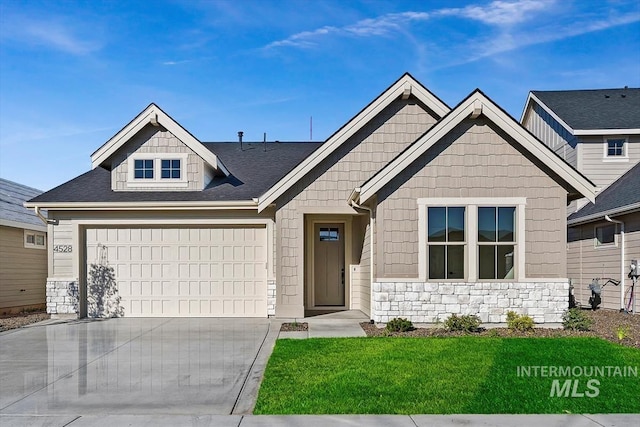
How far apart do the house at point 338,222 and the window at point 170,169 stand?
0.09 feet

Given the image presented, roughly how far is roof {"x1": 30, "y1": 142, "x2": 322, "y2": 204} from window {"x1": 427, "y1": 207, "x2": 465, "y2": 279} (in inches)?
176

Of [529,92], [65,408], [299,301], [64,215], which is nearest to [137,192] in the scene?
[64,215]

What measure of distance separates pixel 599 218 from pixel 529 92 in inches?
343

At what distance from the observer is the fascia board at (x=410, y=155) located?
1103 cm

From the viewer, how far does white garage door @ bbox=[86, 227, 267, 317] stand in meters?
13.8

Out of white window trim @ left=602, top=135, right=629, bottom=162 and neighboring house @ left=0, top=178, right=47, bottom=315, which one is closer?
neighboring house @ left=0, top=178, right=47, bottom=315

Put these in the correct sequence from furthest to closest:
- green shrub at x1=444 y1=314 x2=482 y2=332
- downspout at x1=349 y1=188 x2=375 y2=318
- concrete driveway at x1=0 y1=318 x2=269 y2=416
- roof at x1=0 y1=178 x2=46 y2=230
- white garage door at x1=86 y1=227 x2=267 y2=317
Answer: roof at x1=0 y1=178 x2=46 y2=230 < white garage door at x1=86 y1=227 x2=267 y2=317 < downspout at x1=349 y1=188 x2=375 y2=318 < green shrub at x1=444 y1=314 x2=482 y2=332 < concrete driveway at x1=0 y1=318 x2=269 y2=416

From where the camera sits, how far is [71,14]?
12359mm

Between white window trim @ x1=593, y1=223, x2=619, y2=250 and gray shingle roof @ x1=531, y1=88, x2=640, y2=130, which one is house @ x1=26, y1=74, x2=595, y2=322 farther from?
gray shingle roof @ x1=531, y1=88, x2=640, y2=130

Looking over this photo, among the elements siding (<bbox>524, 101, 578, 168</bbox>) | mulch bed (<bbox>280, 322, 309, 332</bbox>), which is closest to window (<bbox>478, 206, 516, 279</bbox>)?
mulch bed (<bbox>280, 322, 309, 332</bbox>)

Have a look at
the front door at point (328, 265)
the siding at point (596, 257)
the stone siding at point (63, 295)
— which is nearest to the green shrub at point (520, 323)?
the front door at point (328, 265)

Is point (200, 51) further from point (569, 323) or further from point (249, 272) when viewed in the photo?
point (569, 323)

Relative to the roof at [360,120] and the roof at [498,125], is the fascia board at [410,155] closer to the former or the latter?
the roof at [498,125]

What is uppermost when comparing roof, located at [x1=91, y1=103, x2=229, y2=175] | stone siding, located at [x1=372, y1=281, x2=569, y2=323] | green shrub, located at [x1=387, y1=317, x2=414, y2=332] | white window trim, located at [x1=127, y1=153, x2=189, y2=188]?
roof, located at [x1=91, y1=103, x2=229, y2=175]
